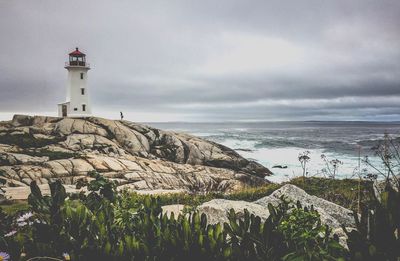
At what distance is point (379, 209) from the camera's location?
5.50 feet

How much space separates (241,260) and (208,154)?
1186 inches

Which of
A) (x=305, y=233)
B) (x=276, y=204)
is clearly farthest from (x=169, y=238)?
(x=276, y=204)

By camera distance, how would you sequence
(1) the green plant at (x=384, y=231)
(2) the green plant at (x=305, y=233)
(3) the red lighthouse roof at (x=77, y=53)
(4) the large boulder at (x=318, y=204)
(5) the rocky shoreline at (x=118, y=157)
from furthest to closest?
(3) the red lighthouse roof at (x=77, y=53) < (5) the rocky shoreline at (x=118, y=157) < (4) the large boulder at (x=318, y=204) < (2) the green plant at (x=305, y=233) < (1) the green plant at (x=384, y=231)

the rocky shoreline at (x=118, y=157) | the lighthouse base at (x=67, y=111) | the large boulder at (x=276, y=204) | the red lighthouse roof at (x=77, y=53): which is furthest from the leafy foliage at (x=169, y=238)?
the red lighthouse roof at (x=77, y=53)

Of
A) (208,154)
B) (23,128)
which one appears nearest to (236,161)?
(208,154)

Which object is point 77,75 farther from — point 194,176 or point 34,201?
point 34,201

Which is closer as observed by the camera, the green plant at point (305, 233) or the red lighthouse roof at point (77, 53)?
the green plant at point (305, 233)

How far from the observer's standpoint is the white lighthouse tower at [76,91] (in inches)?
1608

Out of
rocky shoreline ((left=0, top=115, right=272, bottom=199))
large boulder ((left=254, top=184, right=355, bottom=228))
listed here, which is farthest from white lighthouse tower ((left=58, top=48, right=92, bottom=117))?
large boulder ((left=254, top=184, right=355, bottom=228))

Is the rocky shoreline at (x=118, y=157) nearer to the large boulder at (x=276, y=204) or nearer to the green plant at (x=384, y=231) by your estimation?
the large boulder at (x=276, y=204)

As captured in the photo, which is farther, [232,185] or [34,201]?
[232,185]

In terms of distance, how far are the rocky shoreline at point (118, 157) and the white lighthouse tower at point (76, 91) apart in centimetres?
417

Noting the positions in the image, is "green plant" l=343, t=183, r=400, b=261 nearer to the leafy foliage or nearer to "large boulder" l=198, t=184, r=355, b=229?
the leafy foliage

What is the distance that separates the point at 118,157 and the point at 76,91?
19.8 meters
